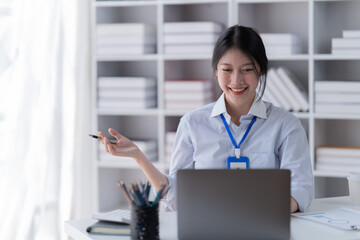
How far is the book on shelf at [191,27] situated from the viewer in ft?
11.2

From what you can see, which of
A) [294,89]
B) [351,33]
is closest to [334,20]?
[351,33]

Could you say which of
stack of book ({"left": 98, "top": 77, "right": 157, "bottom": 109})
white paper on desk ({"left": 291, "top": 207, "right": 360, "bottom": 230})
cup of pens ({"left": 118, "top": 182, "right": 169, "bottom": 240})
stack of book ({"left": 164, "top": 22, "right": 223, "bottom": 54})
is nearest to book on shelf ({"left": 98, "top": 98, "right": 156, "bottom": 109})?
stack of book ({"left": 98, "top": 77, "right": 157, "bottom": 109})

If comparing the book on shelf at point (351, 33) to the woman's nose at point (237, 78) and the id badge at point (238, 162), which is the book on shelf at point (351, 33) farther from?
the id badge at point (238, 162)

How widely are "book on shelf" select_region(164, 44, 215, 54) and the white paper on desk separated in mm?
1721

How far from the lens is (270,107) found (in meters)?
2.24

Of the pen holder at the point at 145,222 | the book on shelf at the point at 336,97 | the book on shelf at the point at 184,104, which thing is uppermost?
the book on shelf at the point at 336,97

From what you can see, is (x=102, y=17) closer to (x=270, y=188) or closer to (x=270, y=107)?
(x=270, y=107)

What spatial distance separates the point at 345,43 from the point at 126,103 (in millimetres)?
1415

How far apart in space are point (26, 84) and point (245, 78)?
4.92 feet

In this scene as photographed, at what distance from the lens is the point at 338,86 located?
3234 mm

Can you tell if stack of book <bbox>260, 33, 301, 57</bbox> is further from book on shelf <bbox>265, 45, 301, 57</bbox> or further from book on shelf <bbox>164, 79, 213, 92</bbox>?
book on shelf <bbox>164, 79, 213, 92</bbox>

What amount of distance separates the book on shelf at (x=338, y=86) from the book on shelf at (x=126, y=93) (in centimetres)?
107

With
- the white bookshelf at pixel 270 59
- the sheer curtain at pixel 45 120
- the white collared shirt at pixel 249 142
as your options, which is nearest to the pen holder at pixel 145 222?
the white collared shirt at pixel 249 142

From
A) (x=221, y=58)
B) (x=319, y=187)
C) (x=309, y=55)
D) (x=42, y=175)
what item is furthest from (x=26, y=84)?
(x=319, y=187)
